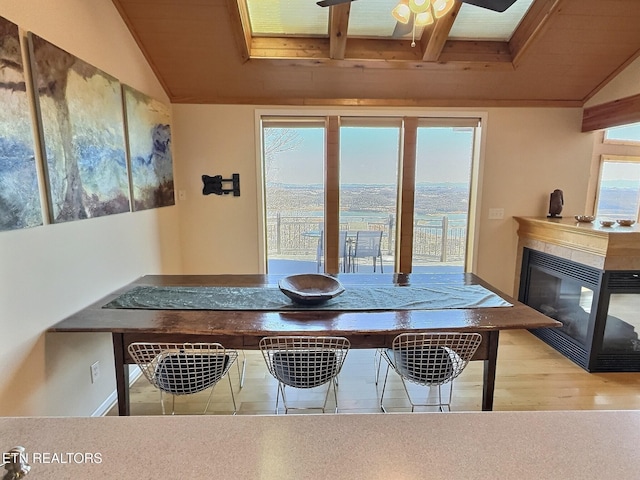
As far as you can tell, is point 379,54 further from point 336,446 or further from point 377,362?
point 336,446

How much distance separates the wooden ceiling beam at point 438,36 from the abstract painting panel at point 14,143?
2.72 meters

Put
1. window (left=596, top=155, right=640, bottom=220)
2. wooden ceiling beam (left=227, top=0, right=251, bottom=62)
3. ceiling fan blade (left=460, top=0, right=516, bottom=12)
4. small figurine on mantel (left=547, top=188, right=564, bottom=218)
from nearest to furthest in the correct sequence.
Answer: ceiling fan blade (left=460, top=0, right=516, bottom=12) < wooden ceiling beam (left=227, top=0, right=251, bottom=62) < small figurine on mantel (left=547, top=188, right=564, bottom=218) < window (left=596, top=155, right=640, bottom=220)

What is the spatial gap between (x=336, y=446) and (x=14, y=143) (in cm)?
187

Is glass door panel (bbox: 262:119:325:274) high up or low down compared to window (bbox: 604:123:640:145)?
down

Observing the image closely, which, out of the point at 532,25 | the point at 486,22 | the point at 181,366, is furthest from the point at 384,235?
the point at 181,366

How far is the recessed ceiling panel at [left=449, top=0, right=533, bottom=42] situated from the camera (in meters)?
2.75

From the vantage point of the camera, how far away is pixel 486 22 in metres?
2.88

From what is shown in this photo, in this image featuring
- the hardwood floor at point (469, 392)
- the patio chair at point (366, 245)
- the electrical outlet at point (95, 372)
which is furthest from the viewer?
the patio chair at point (366, 245)

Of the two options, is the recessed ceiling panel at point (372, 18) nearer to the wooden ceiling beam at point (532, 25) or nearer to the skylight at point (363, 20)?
the skylight at point (363, 20)

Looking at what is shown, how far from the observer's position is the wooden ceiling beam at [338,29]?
99.3 inches

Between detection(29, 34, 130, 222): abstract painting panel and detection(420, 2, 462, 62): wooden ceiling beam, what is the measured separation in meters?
2.48

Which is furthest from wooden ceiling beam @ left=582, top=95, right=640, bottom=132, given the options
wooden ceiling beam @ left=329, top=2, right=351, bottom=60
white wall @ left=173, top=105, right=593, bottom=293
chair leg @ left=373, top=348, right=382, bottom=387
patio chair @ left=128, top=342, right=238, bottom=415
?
patio chair @ left=128, top=342, right=238, bottom=415

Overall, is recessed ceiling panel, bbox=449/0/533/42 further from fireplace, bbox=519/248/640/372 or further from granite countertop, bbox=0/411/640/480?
granite countertop, bbox=0/411/640/480

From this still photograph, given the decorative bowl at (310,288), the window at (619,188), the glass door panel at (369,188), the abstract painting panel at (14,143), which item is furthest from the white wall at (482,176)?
the abstract painting panel at (14,143)
